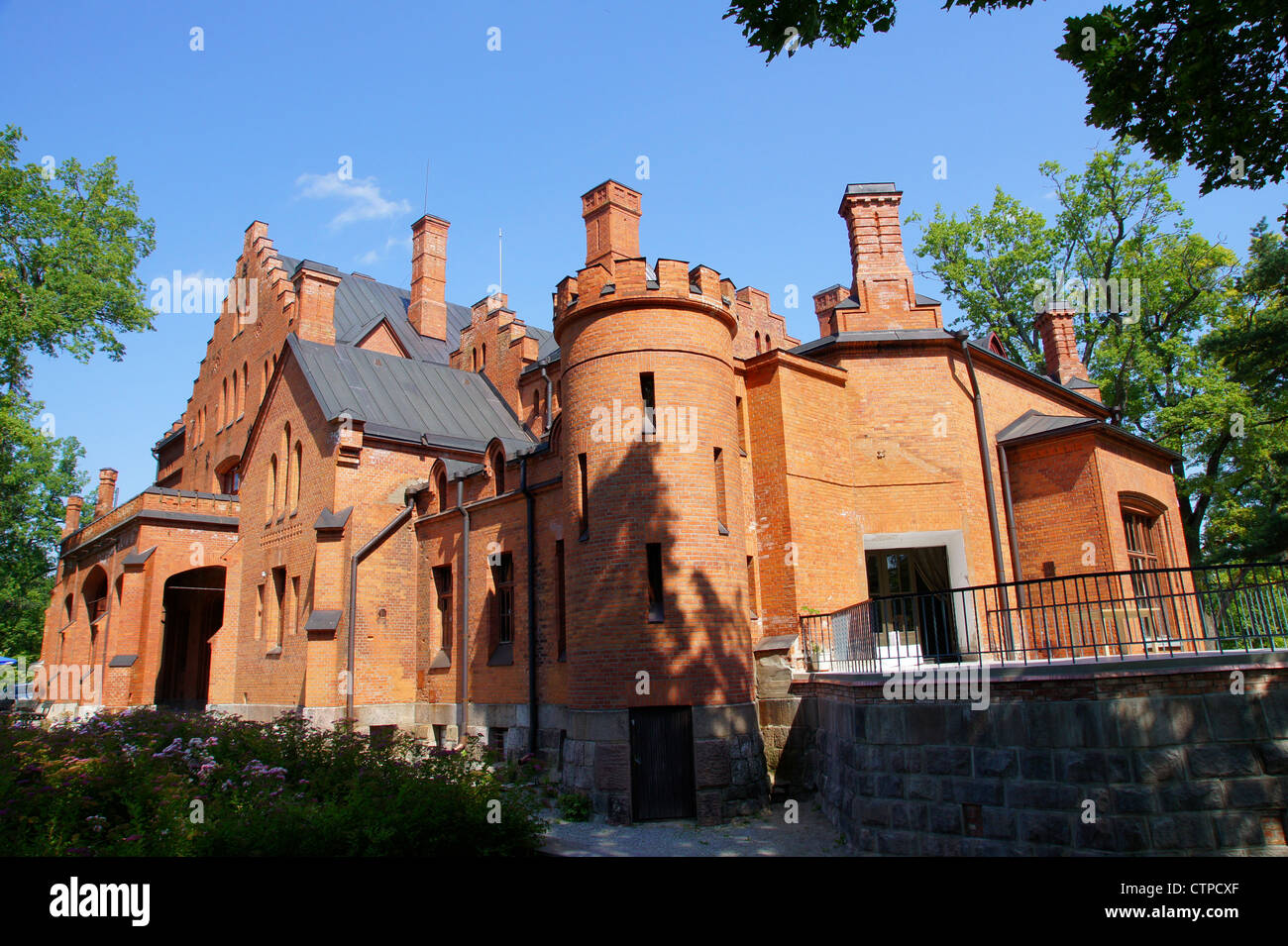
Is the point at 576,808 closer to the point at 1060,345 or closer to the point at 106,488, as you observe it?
the point at 1060,345

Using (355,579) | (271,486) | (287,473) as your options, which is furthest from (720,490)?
(271,486)

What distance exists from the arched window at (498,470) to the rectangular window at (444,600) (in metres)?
2.77

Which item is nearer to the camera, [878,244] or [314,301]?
[878,244]

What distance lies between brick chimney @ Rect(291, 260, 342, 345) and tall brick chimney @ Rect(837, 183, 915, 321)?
14898 millimetres

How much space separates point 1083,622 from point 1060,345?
12295mm

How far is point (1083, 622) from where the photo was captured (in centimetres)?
1285

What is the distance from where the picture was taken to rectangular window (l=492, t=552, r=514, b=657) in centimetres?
1759

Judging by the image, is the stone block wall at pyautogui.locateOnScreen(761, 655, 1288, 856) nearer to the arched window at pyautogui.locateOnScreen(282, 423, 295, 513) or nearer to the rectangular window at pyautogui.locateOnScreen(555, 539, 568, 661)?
the rectangular window at pyautogui.locateOnScreen(555, 539, 568, 661)

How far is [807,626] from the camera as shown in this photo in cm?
1414

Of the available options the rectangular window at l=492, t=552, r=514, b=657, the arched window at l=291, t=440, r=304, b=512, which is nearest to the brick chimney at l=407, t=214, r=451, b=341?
the arched window at l=291, t=440, r=304, b=512

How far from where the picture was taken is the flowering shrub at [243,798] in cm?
751

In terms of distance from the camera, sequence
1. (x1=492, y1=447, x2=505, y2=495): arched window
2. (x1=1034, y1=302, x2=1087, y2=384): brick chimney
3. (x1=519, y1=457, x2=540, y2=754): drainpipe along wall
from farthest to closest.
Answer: (x1=1034, y1=302, x2=1087, y2=384): brick chimney → (x1=492, y1=447, x2=505, y2=495): arched window → (x1=519, y1=457, x2=540, y2=754): drainpipe along wall
